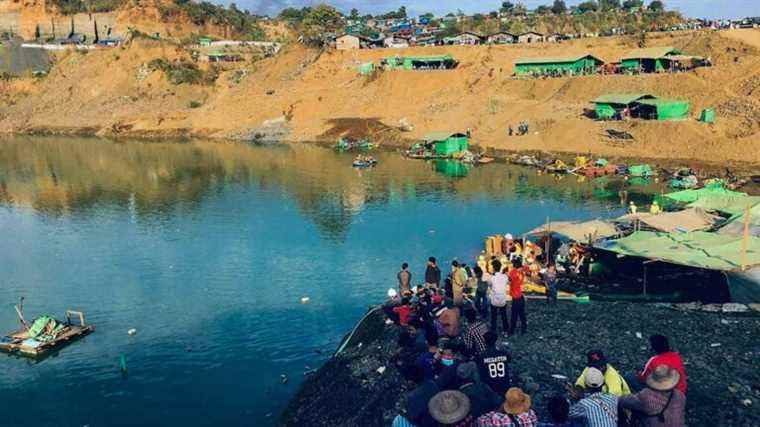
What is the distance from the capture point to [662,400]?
10.2 metres

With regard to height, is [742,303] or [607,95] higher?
[607,95]

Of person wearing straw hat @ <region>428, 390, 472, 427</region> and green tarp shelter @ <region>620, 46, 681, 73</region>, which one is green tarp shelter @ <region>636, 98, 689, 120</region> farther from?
person wearing straw hat @ <region>428, 390, 472, 427</region>

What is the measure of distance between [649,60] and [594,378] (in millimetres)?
68112

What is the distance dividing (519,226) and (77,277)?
24471 mm

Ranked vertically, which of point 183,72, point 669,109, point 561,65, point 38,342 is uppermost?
point 183,72

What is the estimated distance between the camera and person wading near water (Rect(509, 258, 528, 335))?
1712 centimetres

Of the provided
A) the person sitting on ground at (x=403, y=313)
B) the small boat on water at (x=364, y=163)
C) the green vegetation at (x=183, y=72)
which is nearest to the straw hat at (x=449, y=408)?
the person sitting on ground at (x=403, y=313)

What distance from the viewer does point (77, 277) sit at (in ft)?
105

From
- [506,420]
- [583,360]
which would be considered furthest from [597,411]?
[583,360]

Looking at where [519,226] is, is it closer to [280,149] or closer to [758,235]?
[758,235]

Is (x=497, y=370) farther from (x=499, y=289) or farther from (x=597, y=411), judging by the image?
(x=499, y=289)

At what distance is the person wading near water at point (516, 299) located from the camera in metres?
17.1

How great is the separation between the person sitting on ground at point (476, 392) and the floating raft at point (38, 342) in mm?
17944

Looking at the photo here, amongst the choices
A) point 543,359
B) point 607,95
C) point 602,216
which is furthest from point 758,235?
point 607,95
